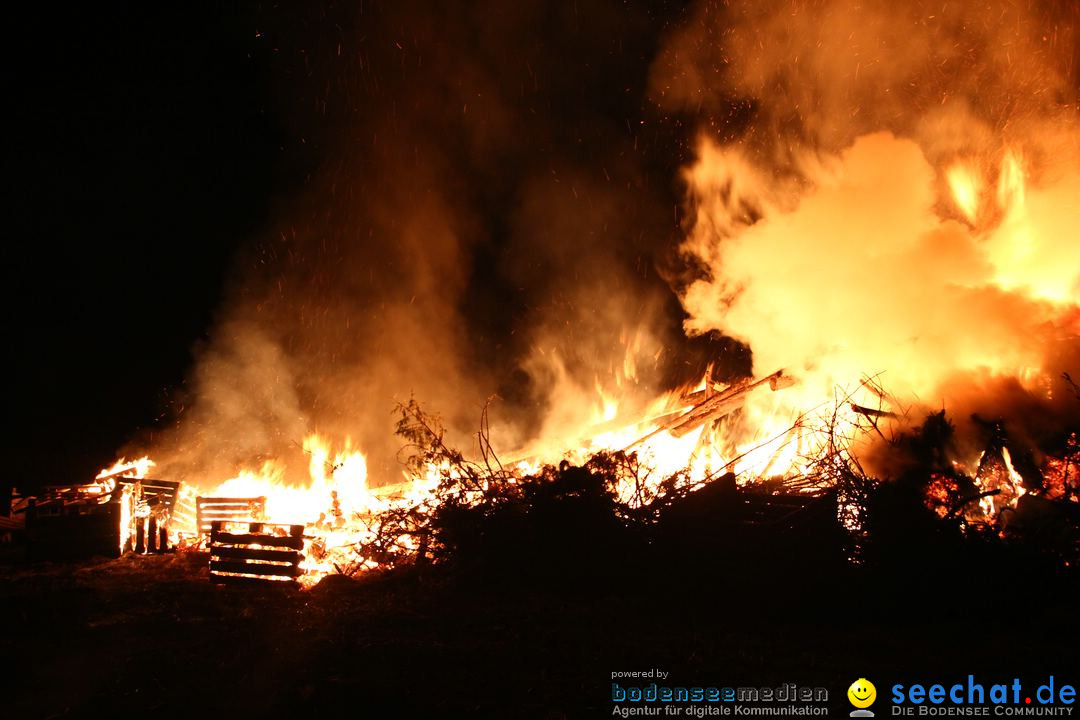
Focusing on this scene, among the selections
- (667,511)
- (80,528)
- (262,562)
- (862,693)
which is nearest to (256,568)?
(262,562)

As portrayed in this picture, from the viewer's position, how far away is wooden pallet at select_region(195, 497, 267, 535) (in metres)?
9.55

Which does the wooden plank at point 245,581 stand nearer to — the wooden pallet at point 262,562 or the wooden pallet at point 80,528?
the wooden pallet at point 262,562

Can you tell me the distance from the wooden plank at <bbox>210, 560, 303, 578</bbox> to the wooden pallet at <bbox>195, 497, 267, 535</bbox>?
2.54 m

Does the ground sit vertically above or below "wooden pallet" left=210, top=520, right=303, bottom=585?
below

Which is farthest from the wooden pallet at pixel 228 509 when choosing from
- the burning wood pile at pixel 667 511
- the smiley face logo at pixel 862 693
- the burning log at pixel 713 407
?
the smiley face logo at pixel 862 693

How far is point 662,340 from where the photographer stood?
15.7 meters

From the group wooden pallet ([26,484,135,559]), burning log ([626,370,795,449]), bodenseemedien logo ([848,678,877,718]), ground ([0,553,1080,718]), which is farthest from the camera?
burning log ([626,370,795,449])

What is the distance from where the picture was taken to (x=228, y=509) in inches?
380

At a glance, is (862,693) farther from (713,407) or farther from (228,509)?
(228,509)

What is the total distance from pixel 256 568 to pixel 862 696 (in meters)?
6.22

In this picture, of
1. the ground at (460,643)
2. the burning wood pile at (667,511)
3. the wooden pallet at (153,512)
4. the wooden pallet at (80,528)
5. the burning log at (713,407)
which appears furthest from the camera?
the burning log at (713,407)

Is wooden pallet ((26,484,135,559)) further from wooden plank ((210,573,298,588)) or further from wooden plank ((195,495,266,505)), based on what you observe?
wooden plank ((210,573,298,588))

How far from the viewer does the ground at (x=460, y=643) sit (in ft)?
13.4

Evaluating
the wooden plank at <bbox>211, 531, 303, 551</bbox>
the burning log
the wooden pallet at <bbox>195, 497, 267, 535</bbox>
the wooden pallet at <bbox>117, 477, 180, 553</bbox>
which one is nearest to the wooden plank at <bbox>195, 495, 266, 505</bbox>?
the wooden pallet at <bbox>195, 497, 267, 535</bbox>
